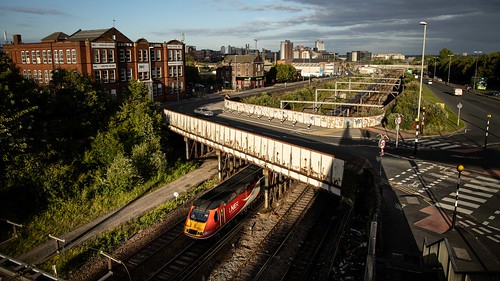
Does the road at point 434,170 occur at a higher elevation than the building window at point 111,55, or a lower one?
lower

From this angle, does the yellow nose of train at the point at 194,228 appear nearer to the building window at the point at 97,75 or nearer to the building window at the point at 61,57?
the building window at the point at 97,75

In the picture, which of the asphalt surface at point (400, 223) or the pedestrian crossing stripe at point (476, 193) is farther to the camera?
the pedestrian crossing stripe at point (476, 193)

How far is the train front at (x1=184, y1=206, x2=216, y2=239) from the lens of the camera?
826 inches

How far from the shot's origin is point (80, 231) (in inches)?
939

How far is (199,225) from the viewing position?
2106 cm

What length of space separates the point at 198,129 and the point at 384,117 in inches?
961

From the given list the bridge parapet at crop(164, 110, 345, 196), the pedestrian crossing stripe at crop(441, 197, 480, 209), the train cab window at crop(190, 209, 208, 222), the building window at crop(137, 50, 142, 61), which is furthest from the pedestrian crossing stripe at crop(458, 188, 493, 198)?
the building window at crop(137, 50, 142, 61)

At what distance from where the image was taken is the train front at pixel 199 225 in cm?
2097

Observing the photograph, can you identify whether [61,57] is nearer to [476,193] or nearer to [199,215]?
[199,215]

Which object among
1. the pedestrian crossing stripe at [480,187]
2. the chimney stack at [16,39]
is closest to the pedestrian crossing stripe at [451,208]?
the pedestrian crossing stripe at [480,187]

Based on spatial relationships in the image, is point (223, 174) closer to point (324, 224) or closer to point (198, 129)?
point (198, 129)

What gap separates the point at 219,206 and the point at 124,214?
862cm

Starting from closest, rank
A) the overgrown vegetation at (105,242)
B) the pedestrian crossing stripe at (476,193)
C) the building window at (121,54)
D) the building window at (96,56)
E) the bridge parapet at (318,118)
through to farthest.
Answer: the overgrown vegetation at (105,242) → the pedestrian crossing stripe at (476,193) → the bridge parapet at (318,118) → the building window at (96,56) → the building window at (121,54)

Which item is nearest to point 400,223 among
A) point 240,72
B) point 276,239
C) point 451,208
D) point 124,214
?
point 451,208
